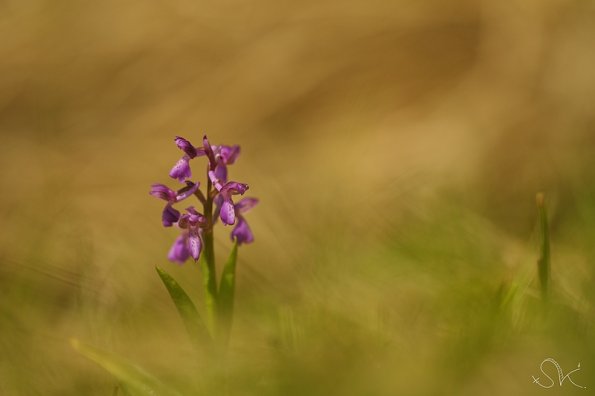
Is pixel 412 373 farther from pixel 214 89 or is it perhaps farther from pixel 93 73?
pixel 93 73

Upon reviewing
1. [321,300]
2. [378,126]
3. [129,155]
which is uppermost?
[129,155]

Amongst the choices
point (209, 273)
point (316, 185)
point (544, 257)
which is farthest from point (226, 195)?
point (316, 185)

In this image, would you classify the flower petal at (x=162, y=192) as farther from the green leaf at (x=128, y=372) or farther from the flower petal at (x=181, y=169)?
the green leaf at (x=128, y=372)

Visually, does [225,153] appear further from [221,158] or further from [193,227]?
[193,227]

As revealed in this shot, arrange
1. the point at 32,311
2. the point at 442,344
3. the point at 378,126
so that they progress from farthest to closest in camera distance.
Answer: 1. the point at 378,126
2. the point at 32,311
3. the point at 442,344

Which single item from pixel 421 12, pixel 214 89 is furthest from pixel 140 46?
pixel 421 12

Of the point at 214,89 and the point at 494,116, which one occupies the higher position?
the point at 214,89

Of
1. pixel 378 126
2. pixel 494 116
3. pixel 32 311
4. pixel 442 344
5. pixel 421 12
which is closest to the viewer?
pixel 442 344

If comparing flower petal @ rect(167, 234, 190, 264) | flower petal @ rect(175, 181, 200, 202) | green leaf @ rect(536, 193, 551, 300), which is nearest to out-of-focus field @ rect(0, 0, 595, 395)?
green leaf @ rect(536, 193, 551, 300)

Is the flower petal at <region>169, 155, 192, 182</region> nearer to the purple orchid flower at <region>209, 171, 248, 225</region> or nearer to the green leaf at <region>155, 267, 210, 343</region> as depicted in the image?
the purple orchid flower at <region>209, 171, 248, 225</region>
